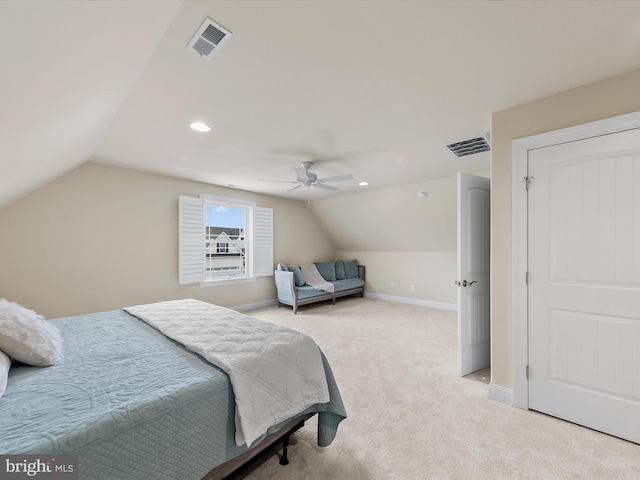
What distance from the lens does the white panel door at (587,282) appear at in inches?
71.6

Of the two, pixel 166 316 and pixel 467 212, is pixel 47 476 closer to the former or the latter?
pixel 166 316

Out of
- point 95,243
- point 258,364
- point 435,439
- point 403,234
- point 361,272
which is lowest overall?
point 435,439

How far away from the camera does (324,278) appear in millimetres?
6461

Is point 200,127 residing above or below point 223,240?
above

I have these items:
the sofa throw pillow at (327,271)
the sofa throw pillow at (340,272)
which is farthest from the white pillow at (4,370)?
the sofa throw pillow at (340,272)

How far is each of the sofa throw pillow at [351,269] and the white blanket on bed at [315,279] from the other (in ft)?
2.60

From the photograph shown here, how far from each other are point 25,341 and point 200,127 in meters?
2.07

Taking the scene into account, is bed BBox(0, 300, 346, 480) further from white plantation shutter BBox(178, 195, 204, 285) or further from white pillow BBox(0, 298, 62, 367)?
white plantation shutter BBox(178, 195, 204, 285)

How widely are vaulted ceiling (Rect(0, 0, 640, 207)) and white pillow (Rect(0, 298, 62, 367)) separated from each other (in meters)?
1.06

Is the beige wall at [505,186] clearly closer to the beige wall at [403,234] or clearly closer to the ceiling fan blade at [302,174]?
the ceiling fan blade at [302,174]

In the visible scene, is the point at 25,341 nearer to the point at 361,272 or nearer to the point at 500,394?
the point at 500,394

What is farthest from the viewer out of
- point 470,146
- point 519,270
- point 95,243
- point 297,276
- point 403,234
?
point 403,234

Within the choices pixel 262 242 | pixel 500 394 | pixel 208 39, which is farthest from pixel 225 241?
pixel 500 394

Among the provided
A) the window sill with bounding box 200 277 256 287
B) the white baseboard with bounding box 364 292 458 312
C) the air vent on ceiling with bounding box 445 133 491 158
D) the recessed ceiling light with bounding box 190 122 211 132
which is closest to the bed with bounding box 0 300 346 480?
the recessed ceiling light with bounding box 190 122 211 132
